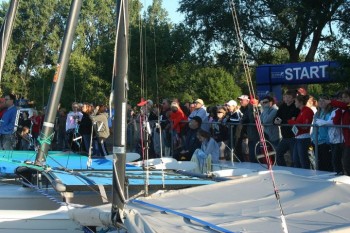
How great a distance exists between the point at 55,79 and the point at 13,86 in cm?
3977

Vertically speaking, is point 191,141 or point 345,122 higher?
point 345,122

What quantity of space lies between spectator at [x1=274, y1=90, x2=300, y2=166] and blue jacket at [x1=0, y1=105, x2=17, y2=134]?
643cm

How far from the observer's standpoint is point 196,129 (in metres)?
13.6

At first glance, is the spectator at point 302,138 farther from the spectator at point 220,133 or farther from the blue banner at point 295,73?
the blue banner at point 295,73

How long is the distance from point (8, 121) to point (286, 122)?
6.83 m

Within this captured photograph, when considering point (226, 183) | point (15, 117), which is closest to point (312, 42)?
point (15, 117)

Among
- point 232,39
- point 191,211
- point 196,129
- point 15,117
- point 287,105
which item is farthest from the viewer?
point 232,39

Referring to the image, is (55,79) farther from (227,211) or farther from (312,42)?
(312,42)

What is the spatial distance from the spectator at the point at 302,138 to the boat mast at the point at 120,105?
18.3ft

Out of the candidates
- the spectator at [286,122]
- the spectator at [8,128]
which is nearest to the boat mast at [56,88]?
the spectator at [286,122]

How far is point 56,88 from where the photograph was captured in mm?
10094

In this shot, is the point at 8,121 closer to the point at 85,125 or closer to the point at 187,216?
the point at 85,125

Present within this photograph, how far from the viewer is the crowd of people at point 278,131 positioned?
10488mm

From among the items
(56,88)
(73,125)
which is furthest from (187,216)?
(73,125)
